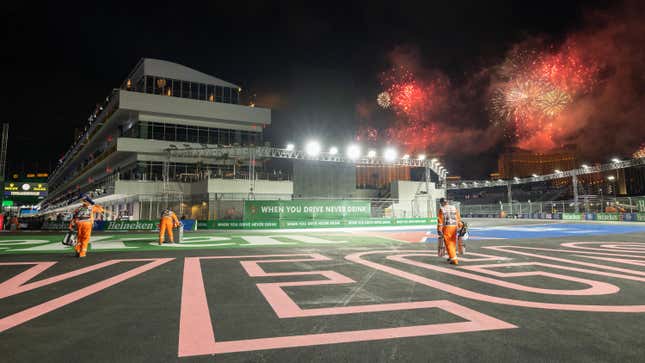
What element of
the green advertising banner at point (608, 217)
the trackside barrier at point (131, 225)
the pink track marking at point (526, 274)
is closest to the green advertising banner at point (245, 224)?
the trackside barrier at point (131, 225)

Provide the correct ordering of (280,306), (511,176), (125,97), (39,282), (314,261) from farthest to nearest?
(511,176) → (125,97) → (314,261) → (39,282) → (280,306)

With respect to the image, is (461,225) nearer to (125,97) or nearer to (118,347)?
(118,347)

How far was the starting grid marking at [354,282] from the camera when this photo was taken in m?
3.78

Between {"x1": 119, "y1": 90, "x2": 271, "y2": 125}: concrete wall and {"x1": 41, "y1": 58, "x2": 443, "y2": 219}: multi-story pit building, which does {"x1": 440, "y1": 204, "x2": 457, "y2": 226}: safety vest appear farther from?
{"x1": 119, "y1": 90, "x2": 271, "y2": 125}: concrete wall

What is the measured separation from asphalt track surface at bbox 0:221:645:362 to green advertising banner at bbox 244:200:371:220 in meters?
17.8

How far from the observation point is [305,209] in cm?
2784

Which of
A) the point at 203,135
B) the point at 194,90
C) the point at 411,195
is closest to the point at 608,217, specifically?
the point at 411,195

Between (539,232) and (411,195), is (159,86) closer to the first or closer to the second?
(411,195)

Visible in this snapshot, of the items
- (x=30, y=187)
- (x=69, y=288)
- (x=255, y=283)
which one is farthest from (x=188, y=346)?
(x=30, y=187)

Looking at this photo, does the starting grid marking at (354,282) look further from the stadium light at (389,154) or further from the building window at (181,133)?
the building window at (181,133)

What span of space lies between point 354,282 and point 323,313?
2266 millimetres

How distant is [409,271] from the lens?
813cm

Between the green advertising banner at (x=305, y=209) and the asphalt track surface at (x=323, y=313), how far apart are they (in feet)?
58.5

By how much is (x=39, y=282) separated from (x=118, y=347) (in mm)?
4969
